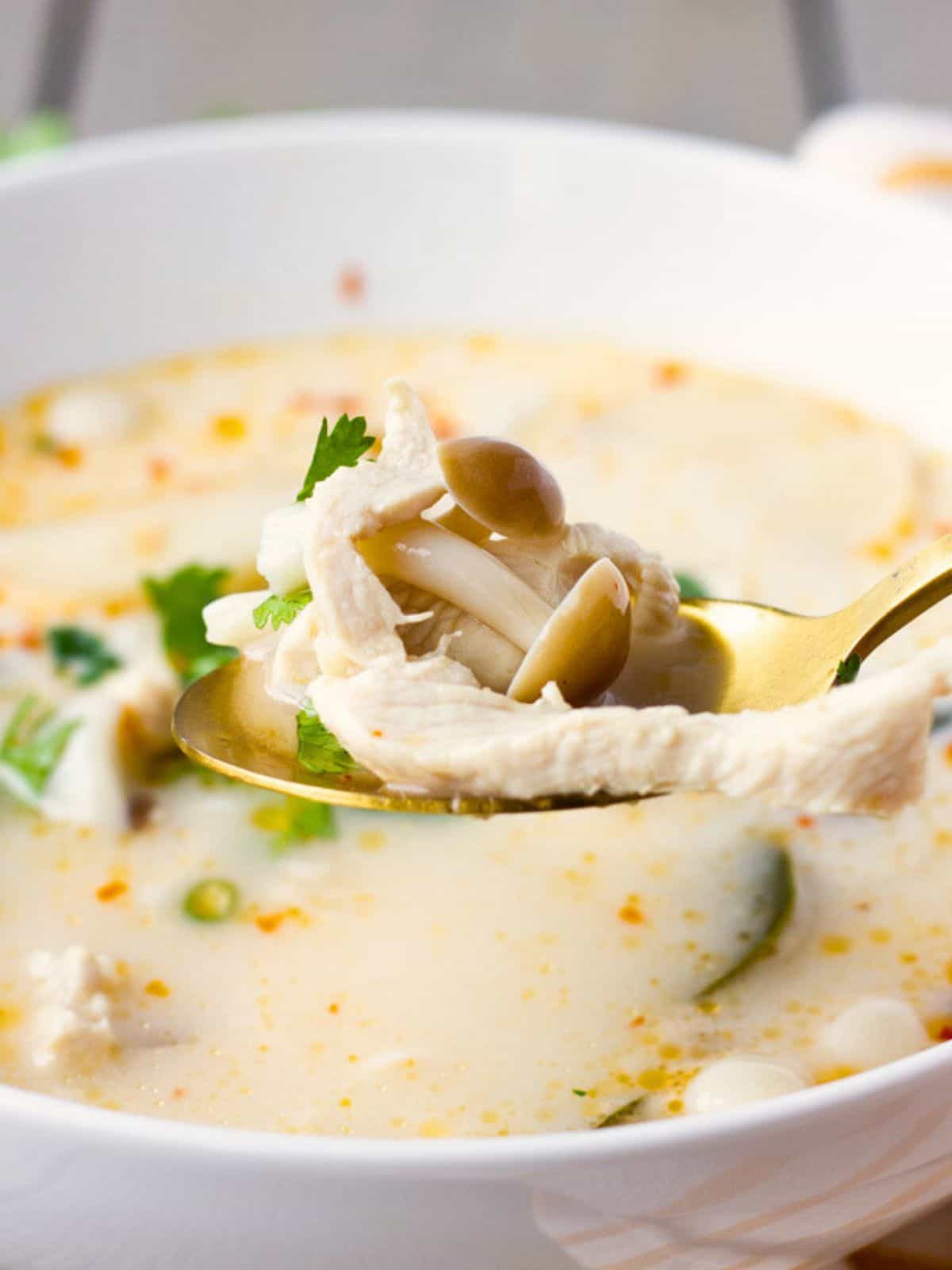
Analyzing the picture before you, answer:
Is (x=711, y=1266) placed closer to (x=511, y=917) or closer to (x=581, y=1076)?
(x=581, y=1076)

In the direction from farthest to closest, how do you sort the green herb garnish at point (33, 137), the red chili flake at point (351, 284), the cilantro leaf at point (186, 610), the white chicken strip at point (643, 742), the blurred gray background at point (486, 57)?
the blurred gray background at point (486, 57) < the green herb garnish at point (33, 137) < the red chili flake at point (351, 284) < the cilantro leaf at point (186, 610) < the white chicken strip at point (643, 742)

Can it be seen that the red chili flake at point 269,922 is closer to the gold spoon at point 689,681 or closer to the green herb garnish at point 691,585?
the gold spoon at point 689,681

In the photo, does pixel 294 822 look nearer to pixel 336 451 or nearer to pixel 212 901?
pixel 212 901

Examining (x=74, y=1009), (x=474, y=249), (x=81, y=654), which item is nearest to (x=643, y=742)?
(x=74, y=1009)

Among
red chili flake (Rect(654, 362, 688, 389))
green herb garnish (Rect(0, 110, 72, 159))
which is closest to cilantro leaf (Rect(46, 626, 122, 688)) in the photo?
red chili flake (Rect(654, 362, 688, 389))

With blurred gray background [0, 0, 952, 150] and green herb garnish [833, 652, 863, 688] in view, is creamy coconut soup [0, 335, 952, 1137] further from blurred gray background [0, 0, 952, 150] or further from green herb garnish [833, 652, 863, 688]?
blurred gray background [0, 0, 952, 150]

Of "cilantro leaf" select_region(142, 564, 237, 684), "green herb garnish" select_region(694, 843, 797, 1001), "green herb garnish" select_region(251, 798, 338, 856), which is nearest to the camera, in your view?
"green herb garnish" select_region(694, 843, 797, 1001)

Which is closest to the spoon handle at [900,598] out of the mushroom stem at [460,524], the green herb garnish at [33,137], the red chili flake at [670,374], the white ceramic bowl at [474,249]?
the mushroom stem at [460,524]
